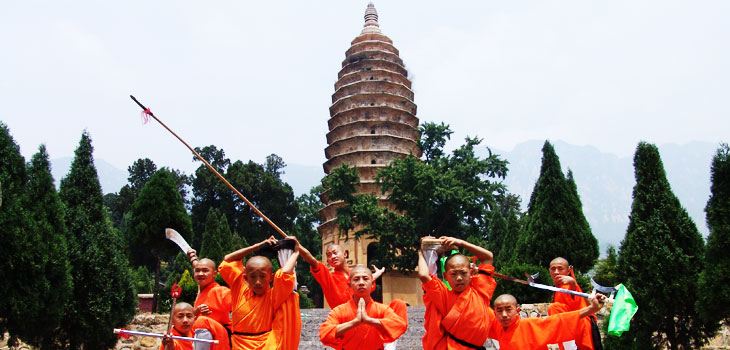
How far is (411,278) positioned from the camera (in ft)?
82.0

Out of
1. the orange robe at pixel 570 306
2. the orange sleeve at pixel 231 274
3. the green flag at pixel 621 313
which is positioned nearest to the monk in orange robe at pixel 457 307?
the green flag at pixel 621 313

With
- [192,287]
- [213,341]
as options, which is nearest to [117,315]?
[192,287]

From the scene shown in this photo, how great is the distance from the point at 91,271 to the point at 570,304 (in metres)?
7.89

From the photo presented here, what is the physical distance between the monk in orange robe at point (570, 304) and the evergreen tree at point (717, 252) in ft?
8.37

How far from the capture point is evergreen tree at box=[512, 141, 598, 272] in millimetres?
13867

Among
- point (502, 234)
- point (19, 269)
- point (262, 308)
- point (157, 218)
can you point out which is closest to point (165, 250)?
point (157, 218)

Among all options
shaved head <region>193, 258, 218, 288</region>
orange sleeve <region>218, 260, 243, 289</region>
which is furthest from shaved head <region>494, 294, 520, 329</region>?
shaved head <region>193, 258, 218, 288</region>

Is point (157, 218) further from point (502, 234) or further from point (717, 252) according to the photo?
point (502, 234)

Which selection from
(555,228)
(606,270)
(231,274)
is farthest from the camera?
(606,270)

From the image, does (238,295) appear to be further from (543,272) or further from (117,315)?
(543,272)

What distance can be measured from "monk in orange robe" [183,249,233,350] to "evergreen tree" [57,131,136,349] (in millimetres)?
4997

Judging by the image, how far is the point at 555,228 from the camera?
14.1 m

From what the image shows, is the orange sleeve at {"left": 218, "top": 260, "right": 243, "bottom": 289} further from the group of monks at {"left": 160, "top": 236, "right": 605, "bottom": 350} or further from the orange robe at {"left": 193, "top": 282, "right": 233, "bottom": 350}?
the orange robe at {"left": 193, "top": 282, "right": 233, "bottom": 350}

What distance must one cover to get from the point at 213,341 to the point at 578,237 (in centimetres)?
1051
